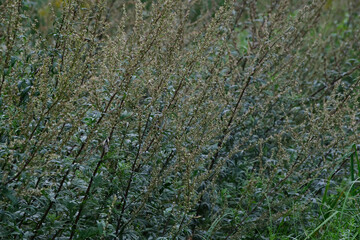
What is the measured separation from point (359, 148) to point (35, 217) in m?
3.67

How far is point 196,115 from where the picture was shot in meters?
3.62

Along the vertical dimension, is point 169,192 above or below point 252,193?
above

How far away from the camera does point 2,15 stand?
319 cm

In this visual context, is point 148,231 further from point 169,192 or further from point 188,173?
point 188,173

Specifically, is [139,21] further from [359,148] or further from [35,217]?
[359,148]

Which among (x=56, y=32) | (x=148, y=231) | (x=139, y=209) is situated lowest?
(x=148, y=231)

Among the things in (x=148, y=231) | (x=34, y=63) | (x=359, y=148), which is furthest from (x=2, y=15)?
(x=359, y=148)

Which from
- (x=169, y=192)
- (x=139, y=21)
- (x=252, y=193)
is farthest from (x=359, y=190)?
(x=139, y=21)

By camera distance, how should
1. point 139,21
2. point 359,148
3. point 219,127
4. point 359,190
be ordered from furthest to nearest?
point 359,148, point 359,190, point 219,127, point 139,21

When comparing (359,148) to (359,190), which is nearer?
(359,190)

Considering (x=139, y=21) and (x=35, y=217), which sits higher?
(x=139, y=21)

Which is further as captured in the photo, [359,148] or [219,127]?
Answer: [359,148]

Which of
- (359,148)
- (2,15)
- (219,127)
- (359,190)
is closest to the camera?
(2,15)

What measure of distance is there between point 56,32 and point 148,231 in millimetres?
1817
